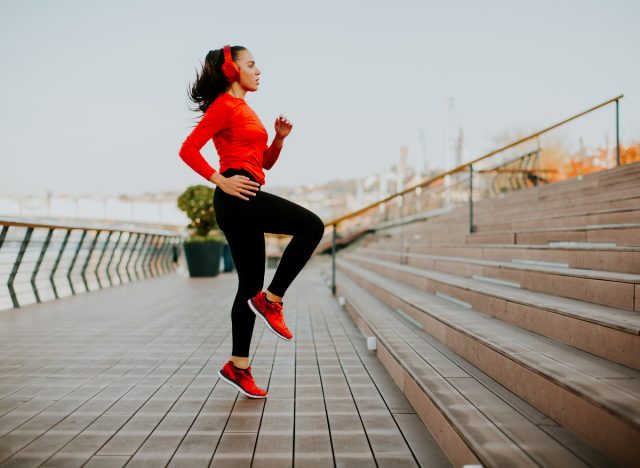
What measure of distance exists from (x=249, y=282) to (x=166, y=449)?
2.56 feet

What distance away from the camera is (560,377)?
Result: 1604 mm

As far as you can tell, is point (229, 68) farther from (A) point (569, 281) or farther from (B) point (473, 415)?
(A) point (569, 281)

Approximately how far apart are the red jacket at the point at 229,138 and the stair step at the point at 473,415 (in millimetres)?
1221

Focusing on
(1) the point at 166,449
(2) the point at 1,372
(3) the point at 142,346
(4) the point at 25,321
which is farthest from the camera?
(4) the point at 25,321

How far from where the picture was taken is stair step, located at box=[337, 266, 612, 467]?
4.42 ft

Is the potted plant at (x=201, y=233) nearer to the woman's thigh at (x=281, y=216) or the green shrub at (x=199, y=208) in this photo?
the green shrub at (x=199, y=208)

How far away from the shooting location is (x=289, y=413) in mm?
2182

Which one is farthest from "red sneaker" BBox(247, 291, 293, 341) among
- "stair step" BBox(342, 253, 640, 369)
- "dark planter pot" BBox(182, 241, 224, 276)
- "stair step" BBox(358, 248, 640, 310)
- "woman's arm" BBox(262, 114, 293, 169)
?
"dark planter pot" BBox(182, 241, 224, 276)

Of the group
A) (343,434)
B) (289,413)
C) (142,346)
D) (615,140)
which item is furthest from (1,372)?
(615,140)

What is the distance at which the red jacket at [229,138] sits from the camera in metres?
2.05

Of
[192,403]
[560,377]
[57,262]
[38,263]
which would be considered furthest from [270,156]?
[57,262]

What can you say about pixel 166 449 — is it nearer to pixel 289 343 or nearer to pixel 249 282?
pixel 249 282

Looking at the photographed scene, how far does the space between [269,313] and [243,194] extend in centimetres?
56

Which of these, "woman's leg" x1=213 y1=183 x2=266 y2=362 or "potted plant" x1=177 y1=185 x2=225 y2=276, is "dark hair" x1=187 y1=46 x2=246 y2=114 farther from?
"potted plant" x1=177 y1=185 x2=225 y2=276
